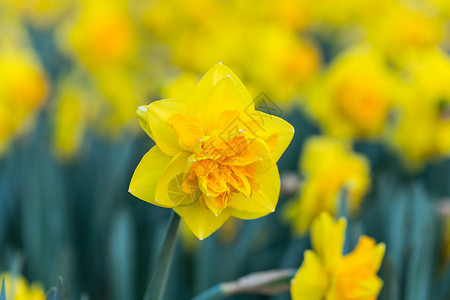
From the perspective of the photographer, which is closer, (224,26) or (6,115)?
(6,115)

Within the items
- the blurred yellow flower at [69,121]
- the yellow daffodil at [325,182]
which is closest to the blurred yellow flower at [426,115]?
the yellow daffodil at [325,182]

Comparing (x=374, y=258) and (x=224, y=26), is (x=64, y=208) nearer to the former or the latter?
(x=374, y=258)

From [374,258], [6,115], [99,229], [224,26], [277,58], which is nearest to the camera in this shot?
[374,258]

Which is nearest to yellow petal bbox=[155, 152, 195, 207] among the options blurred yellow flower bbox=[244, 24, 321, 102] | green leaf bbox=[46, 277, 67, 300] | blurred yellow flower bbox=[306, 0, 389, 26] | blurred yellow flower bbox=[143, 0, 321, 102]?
green leaf bbox=[46, 277, 67, 300]

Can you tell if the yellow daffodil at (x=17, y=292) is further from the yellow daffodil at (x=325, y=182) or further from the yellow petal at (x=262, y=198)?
the yellow daffodil at (x=325, y=182)

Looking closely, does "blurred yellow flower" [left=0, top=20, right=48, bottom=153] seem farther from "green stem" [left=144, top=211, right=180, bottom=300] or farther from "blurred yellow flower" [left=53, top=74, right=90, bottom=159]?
"green stem" [left=144, top=211, right=180, bottom=300]

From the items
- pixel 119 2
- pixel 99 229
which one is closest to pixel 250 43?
pixel 119 2

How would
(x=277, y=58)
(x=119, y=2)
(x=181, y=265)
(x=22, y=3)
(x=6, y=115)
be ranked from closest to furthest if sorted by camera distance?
1. (x=181, y=265)
2. (x=6, y=115)
3. (x=277, y=58)
4. (x=119, y=2)
5. (x=22, y=3)

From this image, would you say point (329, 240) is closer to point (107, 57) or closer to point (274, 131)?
point (274, 131)
